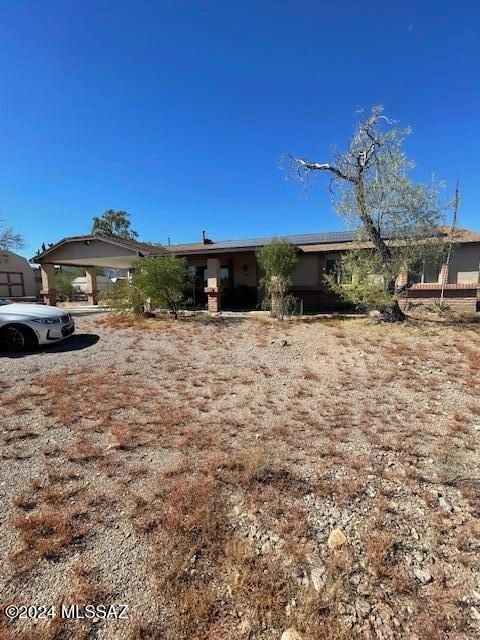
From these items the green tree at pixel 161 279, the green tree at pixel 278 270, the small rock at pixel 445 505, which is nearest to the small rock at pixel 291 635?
the small rock at pixel 445 505

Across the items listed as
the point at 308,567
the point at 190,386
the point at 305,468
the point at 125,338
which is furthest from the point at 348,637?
the point at 125,338

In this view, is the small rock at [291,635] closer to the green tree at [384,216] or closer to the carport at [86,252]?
the green tree at [384,216]

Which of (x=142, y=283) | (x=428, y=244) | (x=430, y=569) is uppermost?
(x=428, y=244)

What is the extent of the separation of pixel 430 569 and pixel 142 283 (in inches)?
400

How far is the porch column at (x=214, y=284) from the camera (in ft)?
41.6

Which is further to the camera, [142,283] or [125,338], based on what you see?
[142,283]

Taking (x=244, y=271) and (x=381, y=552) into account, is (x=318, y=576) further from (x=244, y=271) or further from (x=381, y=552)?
(x=244, y=271)

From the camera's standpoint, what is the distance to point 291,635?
5.13 ft

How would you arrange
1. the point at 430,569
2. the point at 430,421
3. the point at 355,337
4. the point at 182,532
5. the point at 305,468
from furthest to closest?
1. the point at 355,337
2. the point at 430,421
3. the point at 305,468
4. the point at 182,532
5. the point at 430,569

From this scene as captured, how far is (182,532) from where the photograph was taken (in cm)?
218

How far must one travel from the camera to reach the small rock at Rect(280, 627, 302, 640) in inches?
61.2

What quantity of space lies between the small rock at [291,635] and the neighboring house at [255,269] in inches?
374

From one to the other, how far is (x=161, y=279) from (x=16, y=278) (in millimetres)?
27525

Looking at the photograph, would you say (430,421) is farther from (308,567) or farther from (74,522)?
(74,522)
